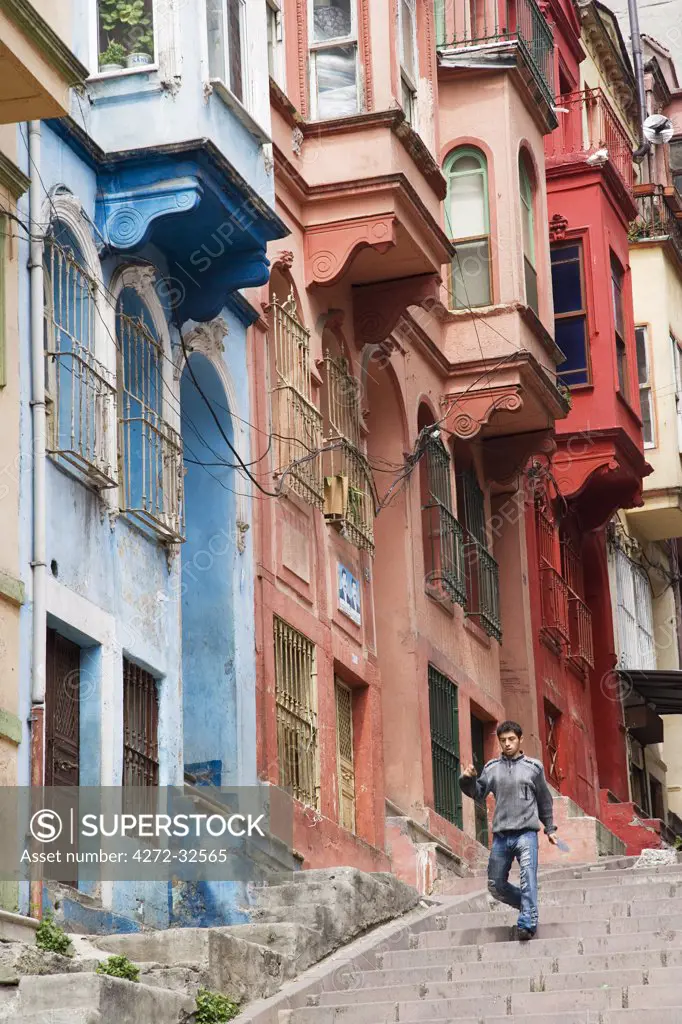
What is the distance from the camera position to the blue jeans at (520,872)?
16094mm

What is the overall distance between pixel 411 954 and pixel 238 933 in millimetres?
1341

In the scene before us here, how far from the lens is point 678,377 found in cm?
3578

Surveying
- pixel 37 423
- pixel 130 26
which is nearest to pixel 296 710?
pixel 37 423

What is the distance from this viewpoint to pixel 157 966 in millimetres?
13766

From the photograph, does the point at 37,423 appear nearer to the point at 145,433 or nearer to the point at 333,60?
the point at 145,433

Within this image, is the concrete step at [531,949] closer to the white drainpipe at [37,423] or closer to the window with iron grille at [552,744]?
the white drainpipe at [37,423]

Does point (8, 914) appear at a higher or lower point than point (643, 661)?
lower

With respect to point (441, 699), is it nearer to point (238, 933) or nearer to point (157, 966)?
point (238, 933)

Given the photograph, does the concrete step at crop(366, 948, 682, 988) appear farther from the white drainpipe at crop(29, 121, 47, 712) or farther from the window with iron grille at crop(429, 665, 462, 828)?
the window with iron grille at crop(429, 665, 462, 828)

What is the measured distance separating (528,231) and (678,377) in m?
9.04

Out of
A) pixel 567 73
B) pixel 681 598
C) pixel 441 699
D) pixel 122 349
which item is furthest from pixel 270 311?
pixel 681 598

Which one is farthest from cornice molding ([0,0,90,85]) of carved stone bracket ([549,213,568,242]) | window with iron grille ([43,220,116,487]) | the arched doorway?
carved stone bracket ([549,213,568,242])

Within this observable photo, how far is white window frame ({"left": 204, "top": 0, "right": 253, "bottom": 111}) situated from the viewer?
17500mm

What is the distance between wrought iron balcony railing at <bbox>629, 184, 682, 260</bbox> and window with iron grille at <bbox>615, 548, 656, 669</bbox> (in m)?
5.01
